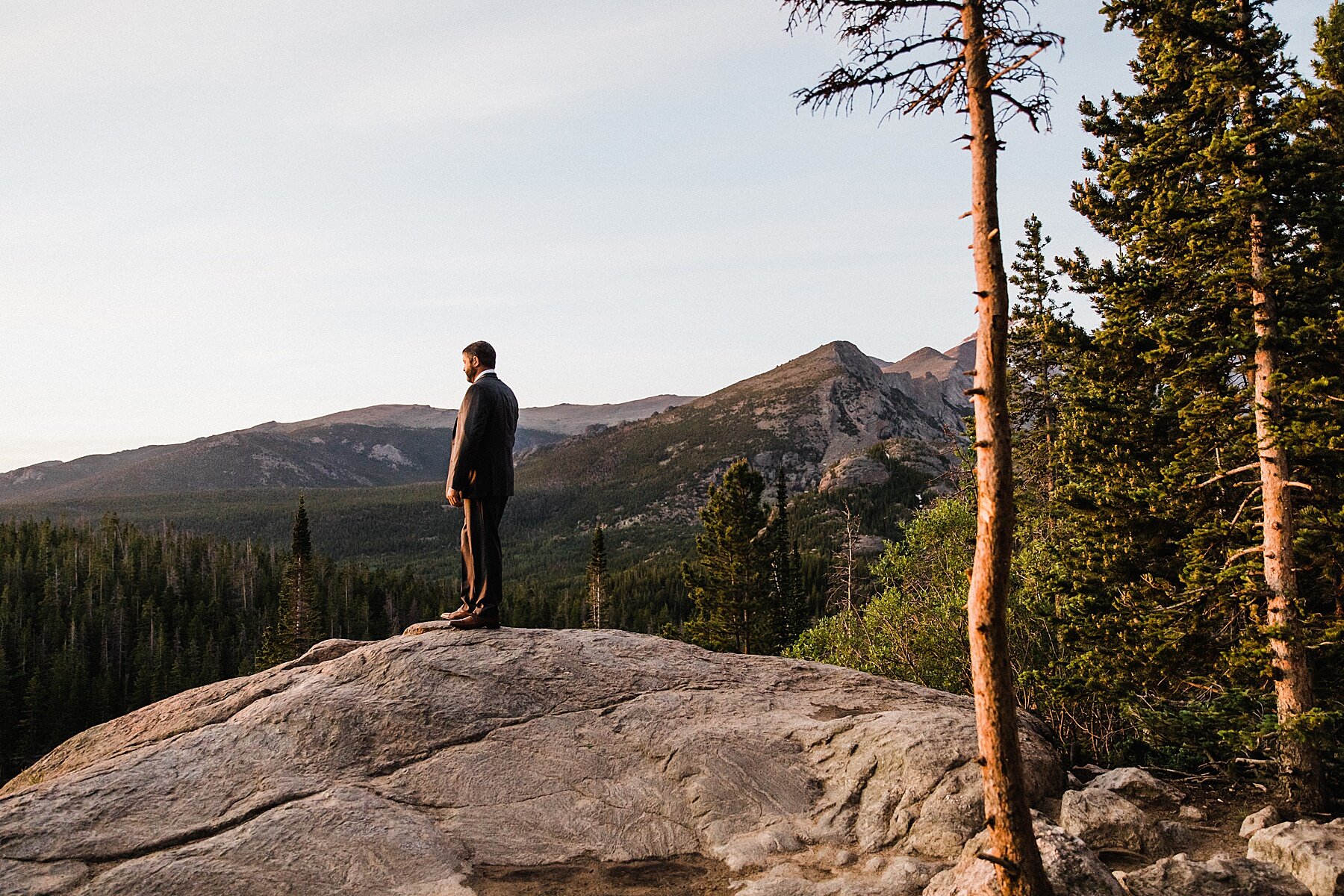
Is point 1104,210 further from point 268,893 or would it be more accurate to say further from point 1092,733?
point 268,893

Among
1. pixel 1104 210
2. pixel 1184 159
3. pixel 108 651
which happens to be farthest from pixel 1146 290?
pixel 108 651

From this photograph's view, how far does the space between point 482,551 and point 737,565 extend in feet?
129

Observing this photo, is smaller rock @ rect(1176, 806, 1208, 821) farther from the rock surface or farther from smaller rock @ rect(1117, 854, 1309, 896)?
the rock surface

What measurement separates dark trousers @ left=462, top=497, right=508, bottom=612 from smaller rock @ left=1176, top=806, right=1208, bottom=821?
408 inches

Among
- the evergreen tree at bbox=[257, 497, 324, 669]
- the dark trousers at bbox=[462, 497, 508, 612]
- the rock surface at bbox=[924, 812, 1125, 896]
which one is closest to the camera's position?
the rock surface at bbox=[924, 812, 1125, 896]

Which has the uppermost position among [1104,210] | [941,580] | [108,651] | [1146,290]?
[1104,210]

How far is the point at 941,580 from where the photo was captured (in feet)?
99.1

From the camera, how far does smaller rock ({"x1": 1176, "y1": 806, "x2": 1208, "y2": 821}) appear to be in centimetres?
1148

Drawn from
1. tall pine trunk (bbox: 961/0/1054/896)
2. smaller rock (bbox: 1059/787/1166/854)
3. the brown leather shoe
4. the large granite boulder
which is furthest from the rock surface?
the brown leather shoe

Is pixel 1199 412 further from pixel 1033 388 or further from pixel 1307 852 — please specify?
pixel 1033 388

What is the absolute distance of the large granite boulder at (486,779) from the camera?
866 cm

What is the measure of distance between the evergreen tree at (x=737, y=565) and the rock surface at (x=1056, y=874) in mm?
42566

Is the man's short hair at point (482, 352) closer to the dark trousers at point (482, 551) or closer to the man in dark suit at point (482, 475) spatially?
the man in dark suit at point (482, 475)

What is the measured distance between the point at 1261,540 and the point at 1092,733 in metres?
7.45
